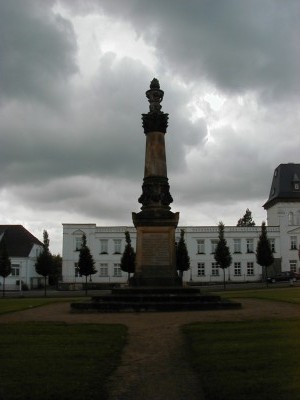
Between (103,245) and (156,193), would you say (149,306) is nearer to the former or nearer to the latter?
(156,193)

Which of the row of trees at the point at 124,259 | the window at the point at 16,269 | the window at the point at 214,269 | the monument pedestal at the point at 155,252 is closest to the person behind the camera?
the monument pedestal at the point at 155,252

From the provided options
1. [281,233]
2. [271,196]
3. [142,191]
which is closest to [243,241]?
[281,233]

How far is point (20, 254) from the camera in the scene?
252 feet

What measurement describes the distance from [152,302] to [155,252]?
133 inches

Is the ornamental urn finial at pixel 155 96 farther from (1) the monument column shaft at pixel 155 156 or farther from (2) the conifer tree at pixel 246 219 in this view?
(2) the conifer tree at pixel 246 219

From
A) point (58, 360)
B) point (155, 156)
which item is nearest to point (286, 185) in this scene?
point (155, 156)

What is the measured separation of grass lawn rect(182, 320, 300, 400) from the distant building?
62696mm

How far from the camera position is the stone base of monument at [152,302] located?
20.0 metres

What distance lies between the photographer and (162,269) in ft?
76.3

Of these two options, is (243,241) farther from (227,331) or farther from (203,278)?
(227,331)

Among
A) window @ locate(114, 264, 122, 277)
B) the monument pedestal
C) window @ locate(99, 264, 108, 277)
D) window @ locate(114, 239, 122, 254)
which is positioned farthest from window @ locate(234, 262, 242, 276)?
the monument pedestal

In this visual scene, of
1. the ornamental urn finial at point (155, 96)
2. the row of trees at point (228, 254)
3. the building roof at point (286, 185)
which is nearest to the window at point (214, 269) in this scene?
the building roof at point (286, 185)

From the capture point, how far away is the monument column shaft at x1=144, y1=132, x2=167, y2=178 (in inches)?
982

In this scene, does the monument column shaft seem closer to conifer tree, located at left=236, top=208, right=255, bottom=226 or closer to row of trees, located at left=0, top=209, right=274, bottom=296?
row of trees, located at left=0, top=209, right=274, bottom=296
